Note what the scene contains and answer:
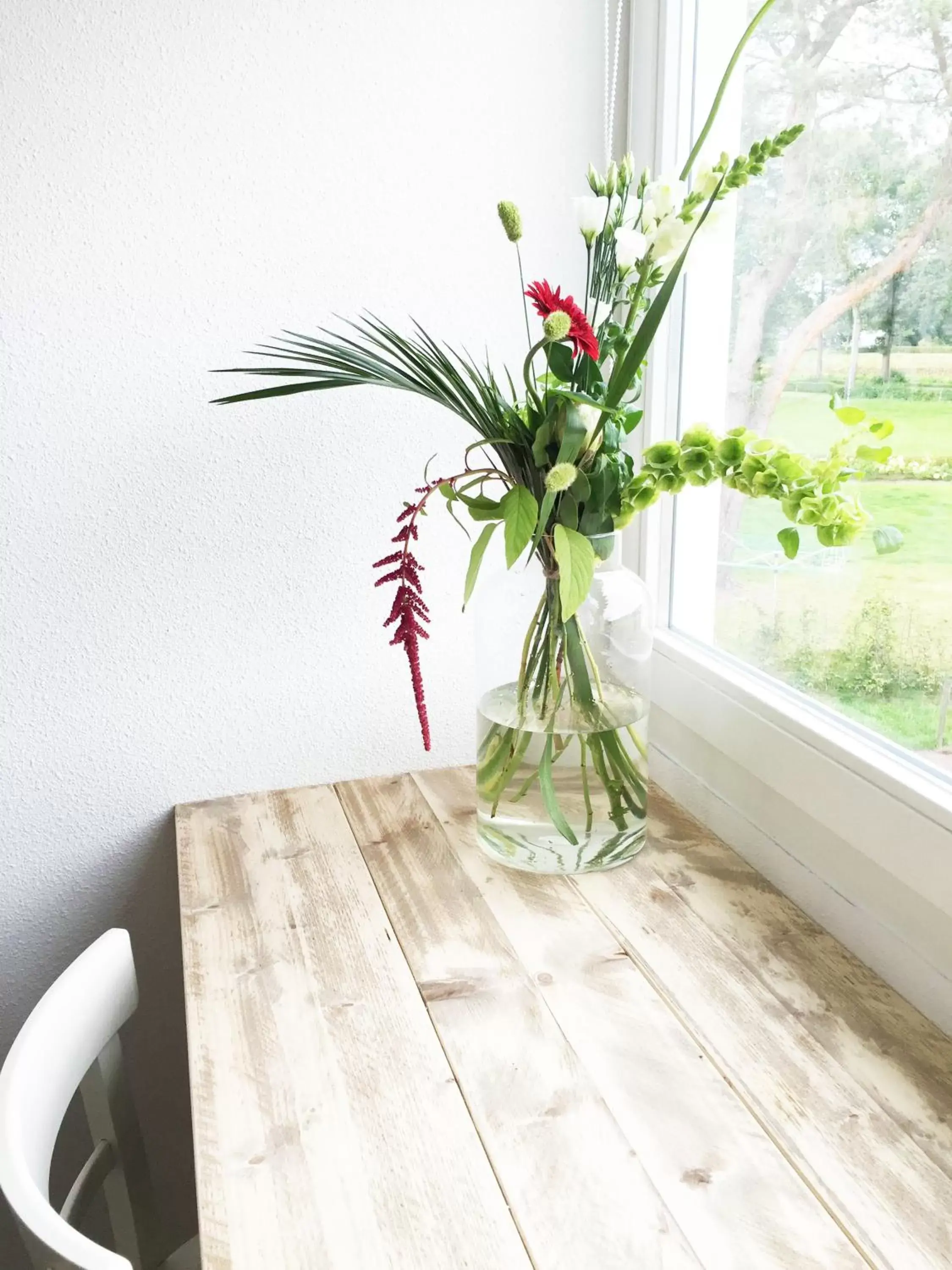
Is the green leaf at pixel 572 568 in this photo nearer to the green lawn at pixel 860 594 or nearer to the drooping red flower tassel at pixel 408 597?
the drooping red flower tassel at pixel 408 597

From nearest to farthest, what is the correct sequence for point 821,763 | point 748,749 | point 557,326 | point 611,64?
1. point 557,326
2. point 821,763
3. point 748,749
4. point 611,64

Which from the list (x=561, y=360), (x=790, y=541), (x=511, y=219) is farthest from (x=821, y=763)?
(x=511, y=219)

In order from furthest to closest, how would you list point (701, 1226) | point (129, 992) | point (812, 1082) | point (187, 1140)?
point (187, 1140) < point (129, 992) < point (812, 1082) < point (701, 1226)

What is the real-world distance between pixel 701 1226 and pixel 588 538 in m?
0.54

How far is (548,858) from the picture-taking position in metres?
1.03

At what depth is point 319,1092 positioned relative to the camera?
75 cm

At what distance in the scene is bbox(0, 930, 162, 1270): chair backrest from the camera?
2.04 ft

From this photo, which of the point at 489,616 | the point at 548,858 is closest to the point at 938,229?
the point at 489,616

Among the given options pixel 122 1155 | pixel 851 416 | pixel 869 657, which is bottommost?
pixel 122 1155

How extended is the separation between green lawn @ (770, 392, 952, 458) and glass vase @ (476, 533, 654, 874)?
0.71 ft

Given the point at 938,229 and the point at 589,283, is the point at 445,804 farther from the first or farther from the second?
the point at 938,229

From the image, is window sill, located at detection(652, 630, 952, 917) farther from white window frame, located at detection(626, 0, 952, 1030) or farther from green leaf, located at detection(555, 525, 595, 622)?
green leaf, located at detection(555, 525, 595, 622)

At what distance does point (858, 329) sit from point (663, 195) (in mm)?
213

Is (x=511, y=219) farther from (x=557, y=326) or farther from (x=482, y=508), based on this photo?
(x=482, y=508)
